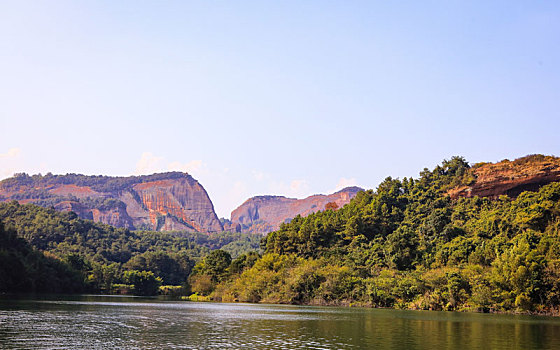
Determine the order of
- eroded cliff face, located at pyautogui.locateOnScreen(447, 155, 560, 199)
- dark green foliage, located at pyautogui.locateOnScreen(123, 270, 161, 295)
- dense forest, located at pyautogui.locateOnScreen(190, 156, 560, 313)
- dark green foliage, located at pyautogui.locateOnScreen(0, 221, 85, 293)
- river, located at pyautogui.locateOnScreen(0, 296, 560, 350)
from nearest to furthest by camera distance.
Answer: river, located at pyautogui.locateOnScreen(0, 296, 560, 350) → dense forest, located at pyautogui.locateOnScreen(190, 156, 560, 313) → dark green foliage, located at pyautogui.locateOnScreen(0, 221, 85, 293) → eroded cliff face, located at pyautogui.locateOnScreen(447, 155, 560, 199) → dark green foliage, located at pyautogui.locateOnScreen(123, 270, 161, 295)

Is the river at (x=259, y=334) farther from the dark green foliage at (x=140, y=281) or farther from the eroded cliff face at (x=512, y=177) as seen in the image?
the dark green foliage at (x=140, y=281)

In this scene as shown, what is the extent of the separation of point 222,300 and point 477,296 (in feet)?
188

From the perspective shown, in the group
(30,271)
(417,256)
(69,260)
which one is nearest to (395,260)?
(417,256)

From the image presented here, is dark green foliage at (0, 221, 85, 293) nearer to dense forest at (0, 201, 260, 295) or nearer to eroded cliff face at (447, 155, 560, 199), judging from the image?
dense forest at (0, 201, 260, 295)

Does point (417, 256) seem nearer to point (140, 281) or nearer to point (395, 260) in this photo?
point (395, 260)

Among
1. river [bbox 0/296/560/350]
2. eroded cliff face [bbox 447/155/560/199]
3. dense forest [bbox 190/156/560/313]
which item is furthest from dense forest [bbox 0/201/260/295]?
river [bbox 0/296/560/350]

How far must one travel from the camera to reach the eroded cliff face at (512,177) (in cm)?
10319

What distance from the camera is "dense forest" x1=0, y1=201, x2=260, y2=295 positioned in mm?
106500

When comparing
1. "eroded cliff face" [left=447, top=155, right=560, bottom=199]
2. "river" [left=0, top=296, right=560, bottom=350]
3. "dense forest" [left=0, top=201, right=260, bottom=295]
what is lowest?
"river" [left=0, top=296, right=560, bottom=350]

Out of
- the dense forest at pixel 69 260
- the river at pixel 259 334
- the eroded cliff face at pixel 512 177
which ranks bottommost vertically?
the river at pixel 259 334

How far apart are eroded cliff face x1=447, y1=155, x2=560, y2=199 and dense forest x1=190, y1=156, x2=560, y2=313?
2.06m

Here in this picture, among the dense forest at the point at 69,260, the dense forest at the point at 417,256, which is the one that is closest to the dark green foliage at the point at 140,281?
the dense forest at the point at 69,260

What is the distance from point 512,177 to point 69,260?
104m

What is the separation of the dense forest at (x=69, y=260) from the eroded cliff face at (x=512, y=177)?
194 feet
